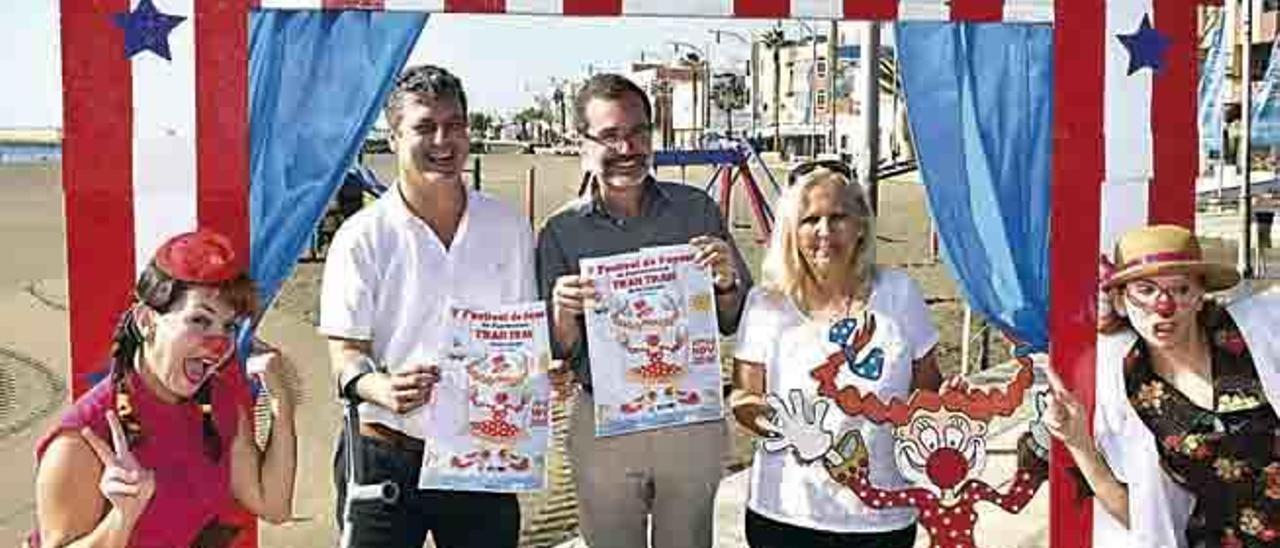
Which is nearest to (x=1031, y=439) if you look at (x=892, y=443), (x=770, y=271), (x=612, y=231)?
(x=892, y=443)

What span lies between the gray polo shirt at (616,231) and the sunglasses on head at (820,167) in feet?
0.73

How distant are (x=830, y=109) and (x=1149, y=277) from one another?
9.88ft

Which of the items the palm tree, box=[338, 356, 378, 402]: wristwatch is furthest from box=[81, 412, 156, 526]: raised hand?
the palm tree

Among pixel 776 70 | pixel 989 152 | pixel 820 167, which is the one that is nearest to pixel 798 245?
pixel 820 167

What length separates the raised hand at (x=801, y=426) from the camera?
9.64ft

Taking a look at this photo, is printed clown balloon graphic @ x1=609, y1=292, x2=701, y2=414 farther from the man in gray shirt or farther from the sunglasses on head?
the sunglasses on head

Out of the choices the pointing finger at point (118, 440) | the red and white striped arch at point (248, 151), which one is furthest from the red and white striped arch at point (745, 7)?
the pointing finger at point (118, 440)

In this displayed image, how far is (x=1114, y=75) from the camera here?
11.3 feet

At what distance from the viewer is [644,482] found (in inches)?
123

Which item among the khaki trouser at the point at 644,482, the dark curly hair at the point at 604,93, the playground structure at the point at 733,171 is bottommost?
the khaki trouser at the point at 644,482

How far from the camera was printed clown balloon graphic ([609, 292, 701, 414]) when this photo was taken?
310 centimetres

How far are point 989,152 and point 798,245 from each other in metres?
0.85

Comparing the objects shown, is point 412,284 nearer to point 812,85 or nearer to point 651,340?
point 651,340

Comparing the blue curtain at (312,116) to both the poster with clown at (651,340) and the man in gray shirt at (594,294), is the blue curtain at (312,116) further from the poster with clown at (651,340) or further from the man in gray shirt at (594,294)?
the poster with clown at (651,340)
